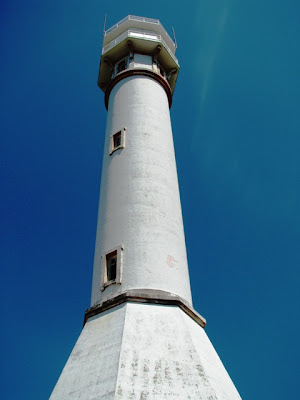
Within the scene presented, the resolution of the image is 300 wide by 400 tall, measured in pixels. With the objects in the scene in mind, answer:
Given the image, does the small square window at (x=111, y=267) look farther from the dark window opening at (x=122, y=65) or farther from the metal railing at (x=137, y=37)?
the metal railing at (x=137, y=37)

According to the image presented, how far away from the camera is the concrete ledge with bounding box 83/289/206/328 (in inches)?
451

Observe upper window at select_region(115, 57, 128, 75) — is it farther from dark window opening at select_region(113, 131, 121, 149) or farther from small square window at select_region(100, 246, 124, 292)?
small square window at select_region(100, 246, 124, 292)

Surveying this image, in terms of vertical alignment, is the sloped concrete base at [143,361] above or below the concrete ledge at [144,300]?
below

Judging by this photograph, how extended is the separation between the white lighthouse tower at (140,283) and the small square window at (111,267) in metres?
0.03

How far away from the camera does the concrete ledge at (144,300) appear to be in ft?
37.6

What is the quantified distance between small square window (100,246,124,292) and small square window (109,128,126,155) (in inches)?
187

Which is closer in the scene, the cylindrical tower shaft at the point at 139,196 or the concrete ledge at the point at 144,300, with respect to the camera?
the concrete ledge at the point at 144,300

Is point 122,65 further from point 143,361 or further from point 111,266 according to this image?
point 143,361

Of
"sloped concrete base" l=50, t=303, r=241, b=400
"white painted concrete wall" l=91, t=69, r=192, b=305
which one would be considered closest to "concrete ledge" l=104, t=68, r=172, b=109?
"white painted concrete wall" l=91, t=69, r=192, b=305

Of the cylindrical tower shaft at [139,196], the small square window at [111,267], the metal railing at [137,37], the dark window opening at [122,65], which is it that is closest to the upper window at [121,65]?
the dark window opening at [122,65]

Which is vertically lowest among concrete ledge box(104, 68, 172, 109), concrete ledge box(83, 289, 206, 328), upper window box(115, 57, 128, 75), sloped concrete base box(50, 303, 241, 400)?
sloped concrete base box(50, 303, 241, 400)

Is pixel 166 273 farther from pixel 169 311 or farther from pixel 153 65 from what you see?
pixel 153 65

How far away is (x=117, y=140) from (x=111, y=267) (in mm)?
5939

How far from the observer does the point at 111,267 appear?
1304cm
